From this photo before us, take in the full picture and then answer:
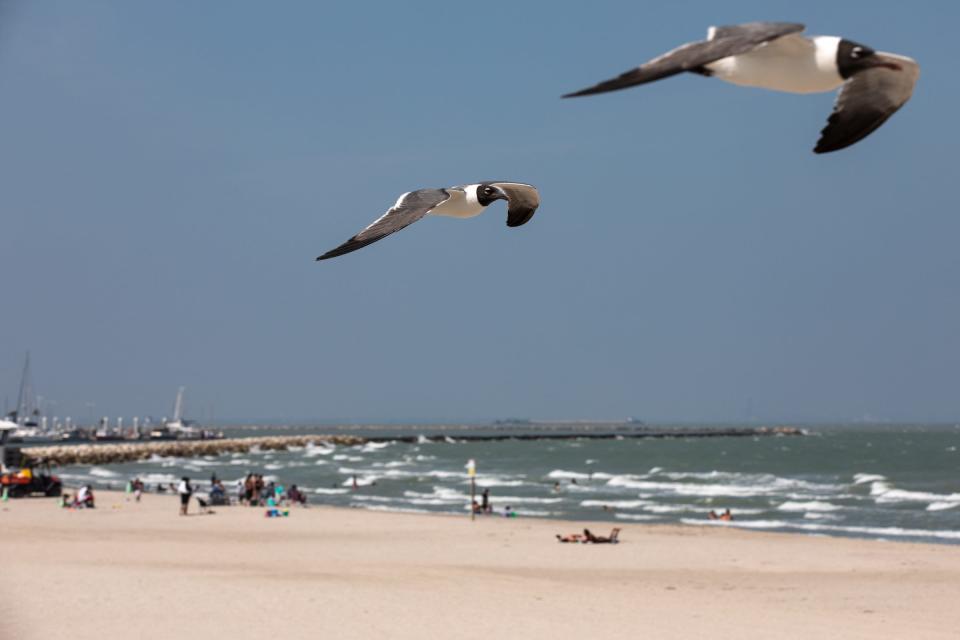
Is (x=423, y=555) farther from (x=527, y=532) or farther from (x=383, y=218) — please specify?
(x=383, y=218)

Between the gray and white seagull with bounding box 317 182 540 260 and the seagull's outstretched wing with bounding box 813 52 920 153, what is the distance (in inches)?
45.7

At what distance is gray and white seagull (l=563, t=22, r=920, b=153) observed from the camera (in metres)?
2.01

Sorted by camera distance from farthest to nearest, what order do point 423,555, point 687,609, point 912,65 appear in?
point 423,555
point 687,609
point 912,65

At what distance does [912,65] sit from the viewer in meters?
2.38

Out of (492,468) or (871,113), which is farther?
(492,468)

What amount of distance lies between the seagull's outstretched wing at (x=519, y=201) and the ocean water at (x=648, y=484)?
1165 inches

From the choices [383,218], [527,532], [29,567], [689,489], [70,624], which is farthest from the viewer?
[689,489]

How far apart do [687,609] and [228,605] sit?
675 cm

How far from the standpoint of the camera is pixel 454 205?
3359 millimetres

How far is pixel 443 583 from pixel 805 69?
53.7 ft

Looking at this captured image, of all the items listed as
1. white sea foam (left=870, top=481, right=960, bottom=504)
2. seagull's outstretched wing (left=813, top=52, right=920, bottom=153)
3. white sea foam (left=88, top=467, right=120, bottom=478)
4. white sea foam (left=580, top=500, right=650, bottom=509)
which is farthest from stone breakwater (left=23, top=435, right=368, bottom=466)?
seagull's outstretched wing (left=813, top=52, right=920, bottom=153)

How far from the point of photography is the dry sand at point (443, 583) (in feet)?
44.0

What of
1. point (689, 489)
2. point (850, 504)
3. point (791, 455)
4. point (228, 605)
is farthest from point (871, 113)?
point (791, 455)

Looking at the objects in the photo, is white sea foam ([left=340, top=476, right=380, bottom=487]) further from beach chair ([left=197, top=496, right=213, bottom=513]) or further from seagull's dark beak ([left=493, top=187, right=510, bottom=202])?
seagull's dark beak ([left=493, top=187, right=510, bottom=202])
